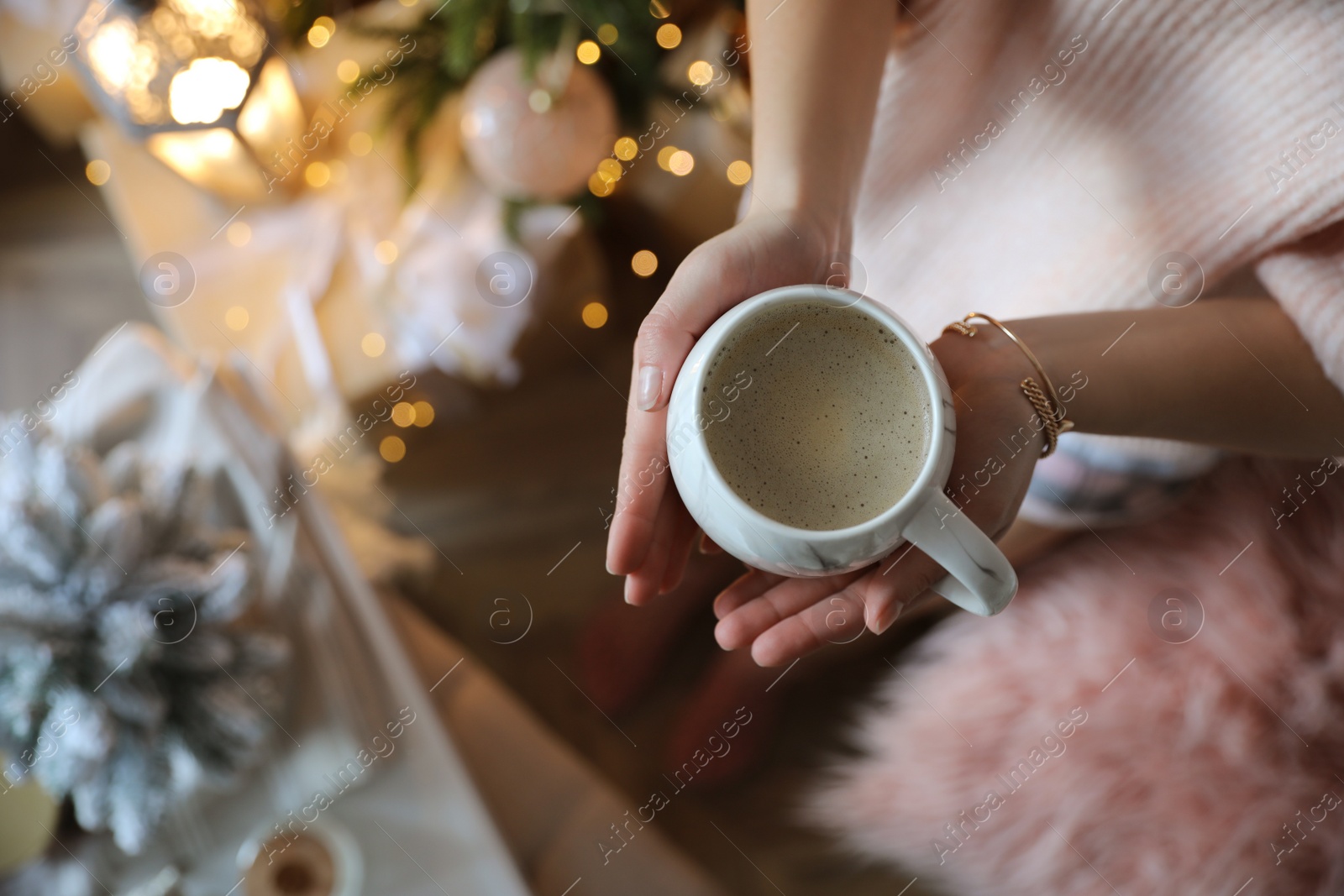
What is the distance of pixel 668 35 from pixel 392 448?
80 cm

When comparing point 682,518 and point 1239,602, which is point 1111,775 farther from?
point 682,518

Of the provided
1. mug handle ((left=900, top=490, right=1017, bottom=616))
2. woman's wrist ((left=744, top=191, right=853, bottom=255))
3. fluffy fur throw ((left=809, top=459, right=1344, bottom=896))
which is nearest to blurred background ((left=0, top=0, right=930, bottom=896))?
fluffy fur throw ((left=809, top=459, right=1344, bottom=896))

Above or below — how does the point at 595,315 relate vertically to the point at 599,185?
below

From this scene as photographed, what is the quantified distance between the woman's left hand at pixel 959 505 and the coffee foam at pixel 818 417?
8cm

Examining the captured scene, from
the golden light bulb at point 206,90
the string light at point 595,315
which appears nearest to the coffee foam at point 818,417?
the string light at point 595,315

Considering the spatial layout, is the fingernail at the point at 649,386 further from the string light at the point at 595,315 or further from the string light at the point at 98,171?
the string light at the point at 98,171

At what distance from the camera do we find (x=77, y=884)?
739 millimetres

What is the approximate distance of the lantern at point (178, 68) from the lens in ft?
3.43

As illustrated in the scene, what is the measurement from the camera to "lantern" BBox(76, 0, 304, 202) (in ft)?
3.43

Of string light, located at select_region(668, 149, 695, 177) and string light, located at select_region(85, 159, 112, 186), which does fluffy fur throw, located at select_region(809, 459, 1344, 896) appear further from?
string light, located at select_region(85, 159, 112, 186)

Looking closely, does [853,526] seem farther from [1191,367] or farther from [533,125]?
[533,125]

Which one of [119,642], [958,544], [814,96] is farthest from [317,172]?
[958,544]

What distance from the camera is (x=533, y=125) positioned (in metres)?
0.98

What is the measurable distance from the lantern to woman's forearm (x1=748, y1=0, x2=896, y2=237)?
0.84 meters
